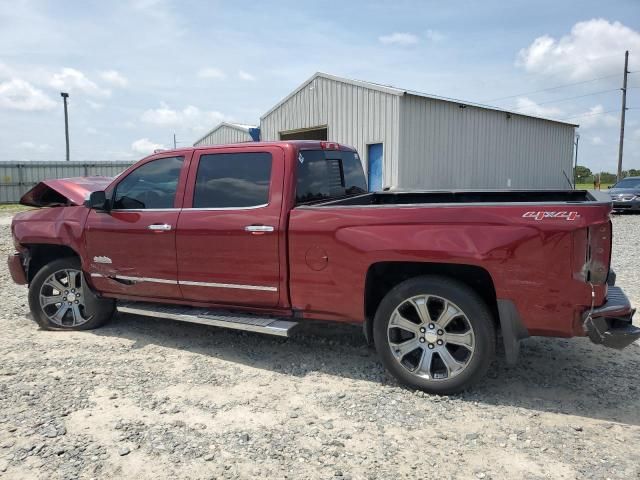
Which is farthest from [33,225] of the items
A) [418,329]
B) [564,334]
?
[564,334]

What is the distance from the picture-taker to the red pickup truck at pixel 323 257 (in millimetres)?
3275

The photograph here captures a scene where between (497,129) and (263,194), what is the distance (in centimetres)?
1650

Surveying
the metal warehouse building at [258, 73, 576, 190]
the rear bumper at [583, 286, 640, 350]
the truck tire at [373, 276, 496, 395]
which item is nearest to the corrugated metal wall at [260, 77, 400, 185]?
the metal warehouse building at [258, 73, 576, 190]

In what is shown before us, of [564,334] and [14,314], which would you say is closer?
[564,334]

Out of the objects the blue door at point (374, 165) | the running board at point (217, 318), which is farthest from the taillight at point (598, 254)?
the blue door at point (374, 165)

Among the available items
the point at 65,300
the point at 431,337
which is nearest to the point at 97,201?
the point at 65,300

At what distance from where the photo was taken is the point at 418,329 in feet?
12.1

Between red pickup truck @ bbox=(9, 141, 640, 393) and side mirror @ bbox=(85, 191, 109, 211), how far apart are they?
0.06ft

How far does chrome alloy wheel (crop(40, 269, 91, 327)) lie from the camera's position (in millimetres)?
5320

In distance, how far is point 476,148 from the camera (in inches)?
707

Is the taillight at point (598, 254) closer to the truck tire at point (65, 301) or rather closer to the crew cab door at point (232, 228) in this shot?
the crew cab door at point (232, 228)

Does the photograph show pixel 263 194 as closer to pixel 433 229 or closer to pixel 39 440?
pixel 433 229

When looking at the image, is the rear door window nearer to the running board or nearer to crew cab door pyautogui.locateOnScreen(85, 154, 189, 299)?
crew cab door pyautogui.locateOnScreen(85, 154, 189, 299)

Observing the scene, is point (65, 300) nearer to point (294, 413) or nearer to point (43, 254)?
point (43, 254)
